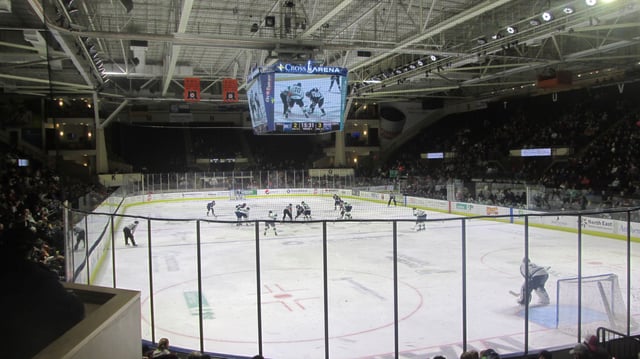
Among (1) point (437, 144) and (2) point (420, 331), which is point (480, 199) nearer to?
(2) point (420, 331)

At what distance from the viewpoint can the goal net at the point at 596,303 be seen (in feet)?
24.5

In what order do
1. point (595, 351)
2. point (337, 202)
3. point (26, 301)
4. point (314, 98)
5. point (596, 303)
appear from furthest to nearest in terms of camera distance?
1. point (337, 202)
2. point (314, 98)
3. point (596, 303)
4. point (595, 351)
5. point (26, 301)

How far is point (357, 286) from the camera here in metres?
10.9

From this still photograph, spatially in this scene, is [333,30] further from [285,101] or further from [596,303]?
[596,303]

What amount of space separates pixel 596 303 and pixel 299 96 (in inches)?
357

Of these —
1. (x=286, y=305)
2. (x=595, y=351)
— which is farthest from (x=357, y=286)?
(x=595, y=351)

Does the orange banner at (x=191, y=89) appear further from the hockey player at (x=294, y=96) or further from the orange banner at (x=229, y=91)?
the hockey player at (x=294, y=96)

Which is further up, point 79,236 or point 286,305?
point 79,236

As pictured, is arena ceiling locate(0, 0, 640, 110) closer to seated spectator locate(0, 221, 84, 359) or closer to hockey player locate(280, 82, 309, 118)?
hockey player locate(280, 82, 309, 118)

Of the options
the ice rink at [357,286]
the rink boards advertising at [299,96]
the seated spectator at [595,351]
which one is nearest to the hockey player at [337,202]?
the ice rink at [357,286]

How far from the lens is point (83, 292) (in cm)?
261

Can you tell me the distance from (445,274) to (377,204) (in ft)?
53.8

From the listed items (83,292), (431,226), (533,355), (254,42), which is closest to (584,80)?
(431,226)

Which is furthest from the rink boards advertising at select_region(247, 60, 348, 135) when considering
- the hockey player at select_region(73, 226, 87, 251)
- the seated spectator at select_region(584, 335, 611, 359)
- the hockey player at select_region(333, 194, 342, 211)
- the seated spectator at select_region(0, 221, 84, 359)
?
the seated spectator at select_region(0, 221, 84, 359)
